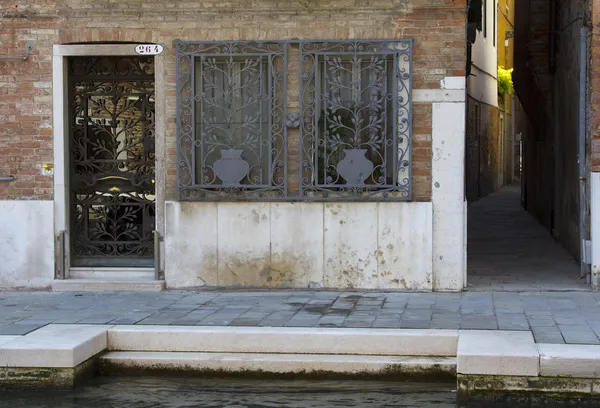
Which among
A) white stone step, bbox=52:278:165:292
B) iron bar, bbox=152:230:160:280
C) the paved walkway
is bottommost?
the paved walkway

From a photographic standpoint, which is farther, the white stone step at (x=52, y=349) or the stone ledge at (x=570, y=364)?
the white stone step at (x=52, y=349)

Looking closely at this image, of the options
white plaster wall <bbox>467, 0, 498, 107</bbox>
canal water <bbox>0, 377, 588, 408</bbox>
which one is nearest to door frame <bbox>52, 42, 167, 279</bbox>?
canal water <bbox>0, 377, 588, 408</bbox>

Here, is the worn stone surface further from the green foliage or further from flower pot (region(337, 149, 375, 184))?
the green foliage

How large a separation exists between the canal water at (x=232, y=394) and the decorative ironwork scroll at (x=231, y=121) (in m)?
3.30

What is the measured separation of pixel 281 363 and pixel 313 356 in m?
0.26

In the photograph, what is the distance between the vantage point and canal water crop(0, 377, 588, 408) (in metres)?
7.01

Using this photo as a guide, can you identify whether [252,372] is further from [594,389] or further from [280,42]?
[280,42]

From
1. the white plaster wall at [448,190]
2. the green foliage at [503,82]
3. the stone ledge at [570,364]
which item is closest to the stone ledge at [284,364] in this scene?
the stone ledge at [570,364]

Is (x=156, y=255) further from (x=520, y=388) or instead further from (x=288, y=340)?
(x=520, y=388)

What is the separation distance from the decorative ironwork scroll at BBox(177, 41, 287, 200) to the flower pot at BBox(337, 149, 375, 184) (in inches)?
25.2

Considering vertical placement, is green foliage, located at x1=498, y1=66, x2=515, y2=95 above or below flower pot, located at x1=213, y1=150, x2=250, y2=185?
above

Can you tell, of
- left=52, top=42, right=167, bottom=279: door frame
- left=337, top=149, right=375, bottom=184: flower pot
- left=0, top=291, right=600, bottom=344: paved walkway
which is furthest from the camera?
left=52, top=42, right=167, bottom=279: door frame

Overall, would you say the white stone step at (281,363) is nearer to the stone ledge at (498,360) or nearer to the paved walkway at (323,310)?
the stone ledge at (498,360)

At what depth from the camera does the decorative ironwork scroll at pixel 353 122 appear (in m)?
10.4
